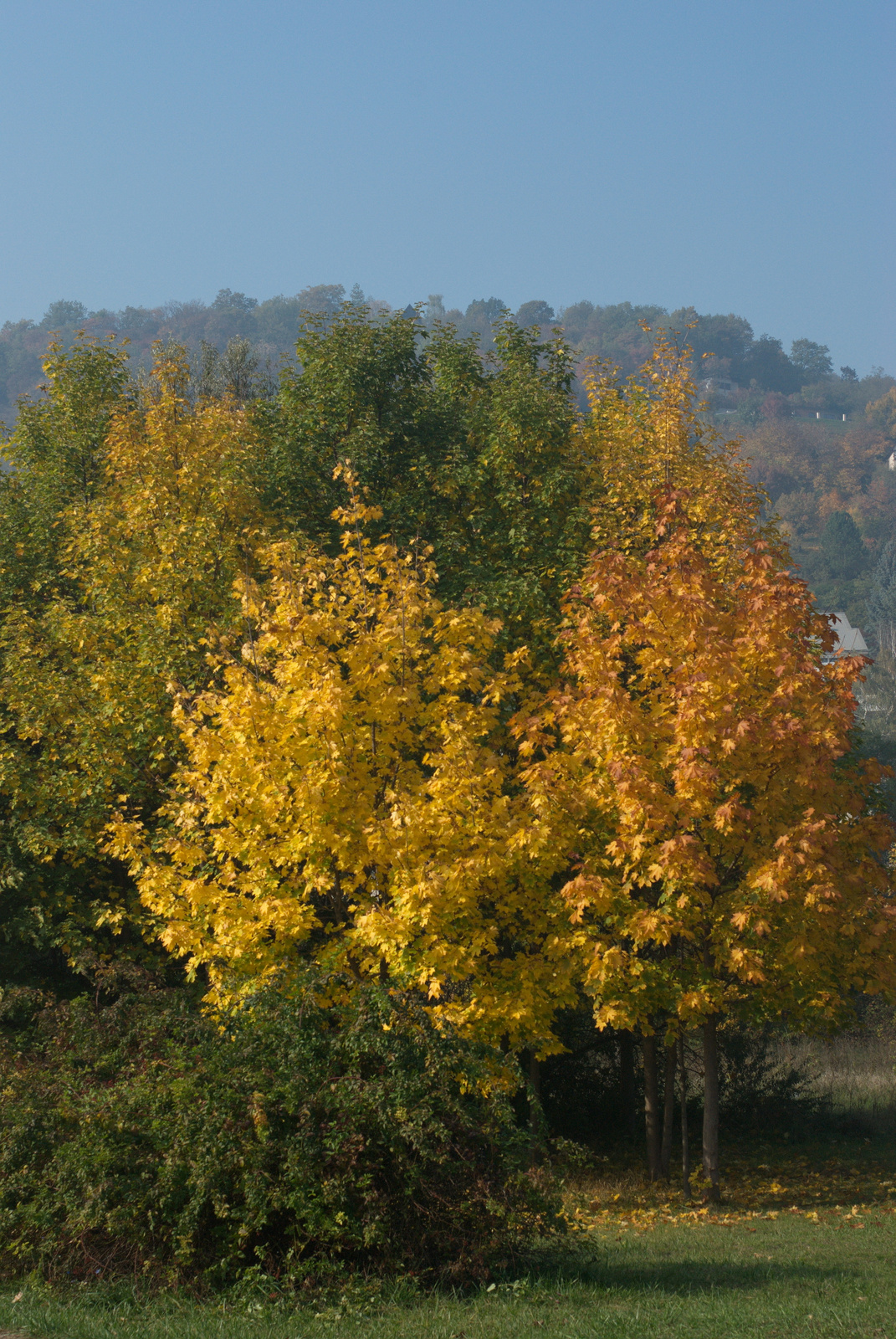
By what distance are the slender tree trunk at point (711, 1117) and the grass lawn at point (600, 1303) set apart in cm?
268

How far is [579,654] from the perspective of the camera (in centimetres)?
1246

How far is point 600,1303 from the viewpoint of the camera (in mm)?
6641

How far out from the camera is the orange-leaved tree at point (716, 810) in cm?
1094

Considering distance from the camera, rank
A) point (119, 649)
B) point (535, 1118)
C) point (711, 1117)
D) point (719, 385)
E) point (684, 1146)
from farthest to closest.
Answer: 1. point (719, 385)
2. point (119, 649)
3. point (684, 1146)
4. point (711, 1117)
5. point (535, 1118)

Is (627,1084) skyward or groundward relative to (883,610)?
groundward

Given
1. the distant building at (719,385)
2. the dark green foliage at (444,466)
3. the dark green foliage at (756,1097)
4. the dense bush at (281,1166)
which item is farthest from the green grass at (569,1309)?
the distant building at (719,385)

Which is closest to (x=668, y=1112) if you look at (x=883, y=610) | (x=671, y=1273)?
(x=671, y=1273)

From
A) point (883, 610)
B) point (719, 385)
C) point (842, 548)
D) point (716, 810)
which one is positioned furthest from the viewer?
point (719, 385)

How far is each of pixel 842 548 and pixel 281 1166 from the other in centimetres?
9598

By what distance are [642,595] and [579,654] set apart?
3.20 ft

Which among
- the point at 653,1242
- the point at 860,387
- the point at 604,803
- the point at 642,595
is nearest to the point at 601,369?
the point at 642,595

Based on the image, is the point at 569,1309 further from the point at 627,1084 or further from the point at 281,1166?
the point at 627,1084

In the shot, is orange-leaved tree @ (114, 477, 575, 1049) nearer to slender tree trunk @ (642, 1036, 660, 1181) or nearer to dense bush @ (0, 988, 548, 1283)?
dense bush @ (0, 988, 548, 1283)

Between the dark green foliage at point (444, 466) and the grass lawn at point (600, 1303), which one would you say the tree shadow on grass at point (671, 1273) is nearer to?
the grass lawn at point (600, 1303)
